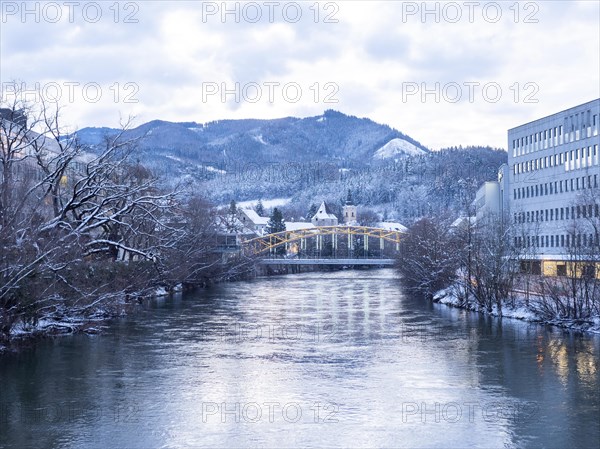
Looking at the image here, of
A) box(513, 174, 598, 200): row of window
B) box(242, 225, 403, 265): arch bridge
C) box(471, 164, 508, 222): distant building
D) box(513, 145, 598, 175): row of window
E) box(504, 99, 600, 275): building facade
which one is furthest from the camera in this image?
box(242, 225, 403, 265): arch bridge

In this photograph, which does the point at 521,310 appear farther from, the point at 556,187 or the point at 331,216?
the point at 331,216

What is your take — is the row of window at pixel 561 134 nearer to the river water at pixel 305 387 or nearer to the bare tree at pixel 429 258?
the bare tree at pixel 429 258

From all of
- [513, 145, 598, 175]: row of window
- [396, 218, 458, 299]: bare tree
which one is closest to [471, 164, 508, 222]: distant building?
[513, 145, 598, 175]: row of window

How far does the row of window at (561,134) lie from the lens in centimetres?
5338

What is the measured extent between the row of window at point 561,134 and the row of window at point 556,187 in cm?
296

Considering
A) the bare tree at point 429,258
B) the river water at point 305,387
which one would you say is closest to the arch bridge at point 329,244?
the bare tree at point 429,258

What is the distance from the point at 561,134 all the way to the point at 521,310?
2624cm

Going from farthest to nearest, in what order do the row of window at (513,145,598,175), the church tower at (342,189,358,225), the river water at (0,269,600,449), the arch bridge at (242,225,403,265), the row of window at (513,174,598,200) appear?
the church tower at (342,189,358,225), the arch bridge at (242,225,403,265), the row of window at (513,145,598,175), the row of window at (513,174,598,200), the river water at (0,269,600,449)

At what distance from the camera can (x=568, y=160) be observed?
56.5 metres

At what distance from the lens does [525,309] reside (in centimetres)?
3525

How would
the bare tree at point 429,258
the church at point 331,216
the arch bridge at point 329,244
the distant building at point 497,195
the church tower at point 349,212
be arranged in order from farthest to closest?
the church tower at point 349,212 → the church at point 331,216 → the arch bridge at point 329,244 → the distant building at point 497,195 → the bare tree at point 429,258

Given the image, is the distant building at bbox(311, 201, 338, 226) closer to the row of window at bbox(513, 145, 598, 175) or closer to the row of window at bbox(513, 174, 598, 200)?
the row of window at bbox(513, 174, 598, 200)

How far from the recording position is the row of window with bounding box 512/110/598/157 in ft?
175

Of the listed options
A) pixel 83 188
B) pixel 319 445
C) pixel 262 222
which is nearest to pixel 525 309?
pixel 83 188
